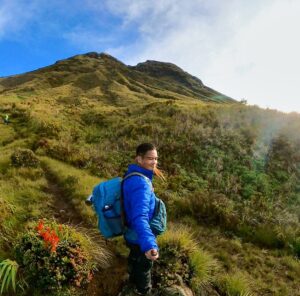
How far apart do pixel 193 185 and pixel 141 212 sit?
8.84m

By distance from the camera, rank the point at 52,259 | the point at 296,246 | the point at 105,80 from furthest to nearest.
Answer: the point at 105,80, the point at 296,246, the point at 52,259

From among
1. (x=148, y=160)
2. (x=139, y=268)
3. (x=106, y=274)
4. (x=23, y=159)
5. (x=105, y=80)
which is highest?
(x=105, y=80)

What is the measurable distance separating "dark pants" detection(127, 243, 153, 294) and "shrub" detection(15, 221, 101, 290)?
1.08m

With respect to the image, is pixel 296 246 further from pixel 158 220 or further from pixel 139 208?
pixel 139 208

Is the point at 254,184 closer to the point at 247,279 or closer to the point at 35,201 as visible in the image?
the point at 247,279

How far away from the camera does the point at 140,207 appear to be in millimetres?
5125

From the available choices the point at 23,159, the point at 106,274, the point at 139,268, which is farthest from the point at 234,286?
the point at 23,159

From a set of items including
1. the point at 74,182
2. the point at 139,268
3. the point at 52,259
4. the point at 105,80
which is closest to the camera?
the point at 139,268

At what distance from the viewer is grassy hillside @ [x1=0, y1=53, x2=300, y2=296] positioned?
26.4 ft

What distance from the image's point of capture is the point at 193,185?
542 inches

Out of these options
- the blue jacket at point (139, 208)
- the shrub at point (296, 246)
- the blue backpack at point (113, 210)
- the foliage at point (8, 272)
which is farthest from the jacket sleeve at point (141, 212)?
the shrub at point (296, 246)

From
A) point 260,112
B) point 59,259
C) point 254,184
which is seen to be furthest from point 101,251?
point 260,112

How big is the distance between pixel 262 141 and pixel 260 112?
4.06 meters

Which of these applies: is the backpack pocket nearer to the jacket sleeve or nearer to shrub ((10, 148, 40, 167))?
the jacket sleeve
